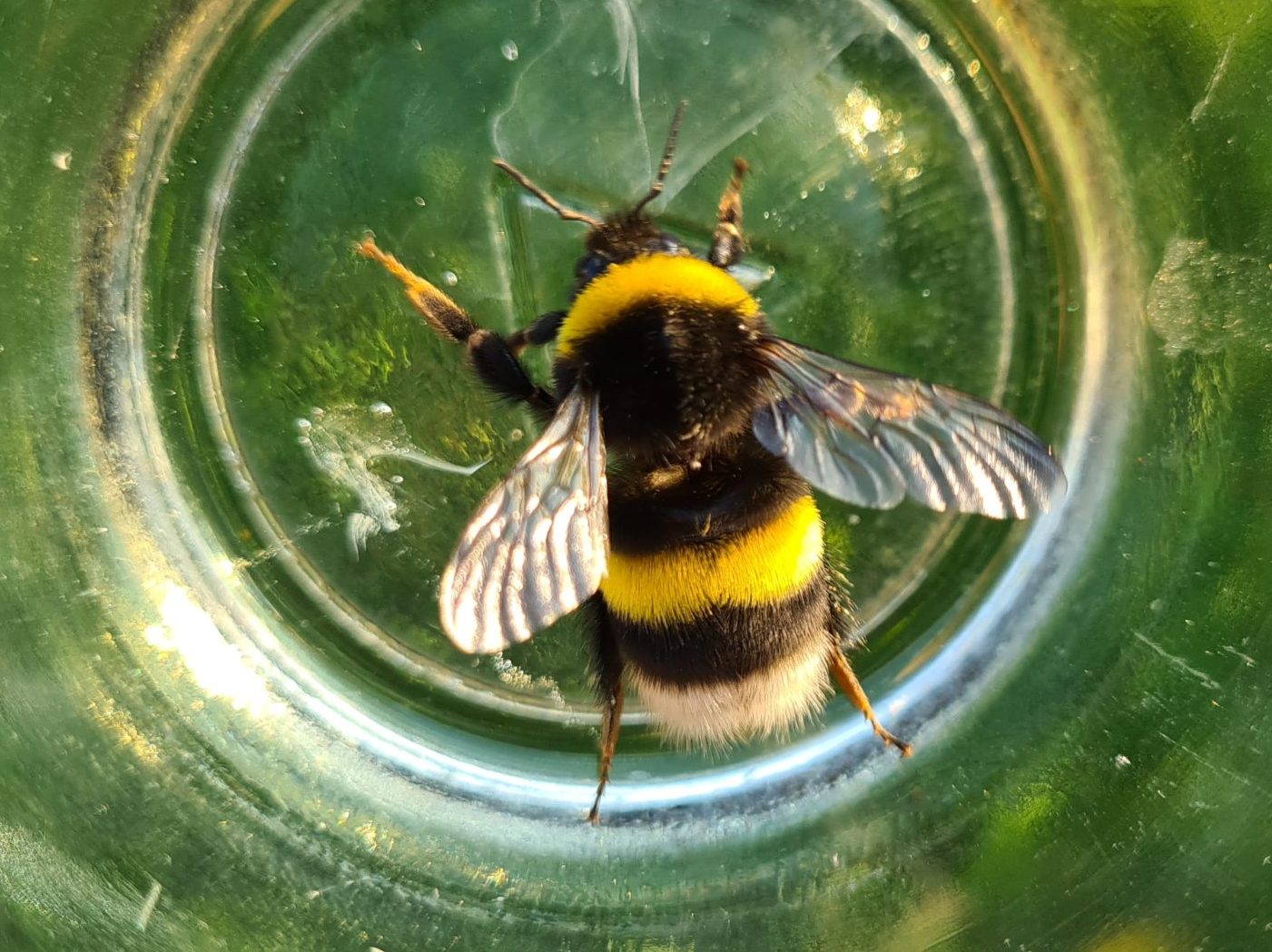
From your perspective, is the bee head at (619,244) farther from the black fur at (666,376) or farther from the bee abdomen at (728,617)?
the bee abdomen at (728,617)

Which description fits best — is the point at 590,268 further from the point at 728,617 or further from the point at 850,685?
the point at 850,685

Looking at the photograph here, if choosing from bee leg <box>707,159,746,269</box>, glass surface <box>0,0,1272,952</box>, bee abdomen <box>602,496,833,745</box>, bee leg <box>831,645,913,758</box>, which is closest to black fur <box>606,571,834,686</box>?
bee abdomen <box>602,496,833,745</box>

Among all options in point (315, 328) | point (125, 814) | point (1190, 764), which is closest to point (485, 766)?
point (125, 814)

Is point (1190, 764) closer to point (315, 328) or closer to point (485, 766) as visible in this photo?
point (485, 766)

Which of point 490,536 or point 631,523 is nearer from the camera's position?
point 490,536

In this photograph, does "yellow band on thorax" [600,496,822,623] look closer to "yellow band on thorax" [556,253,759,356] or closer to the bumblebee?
the bumblebee
